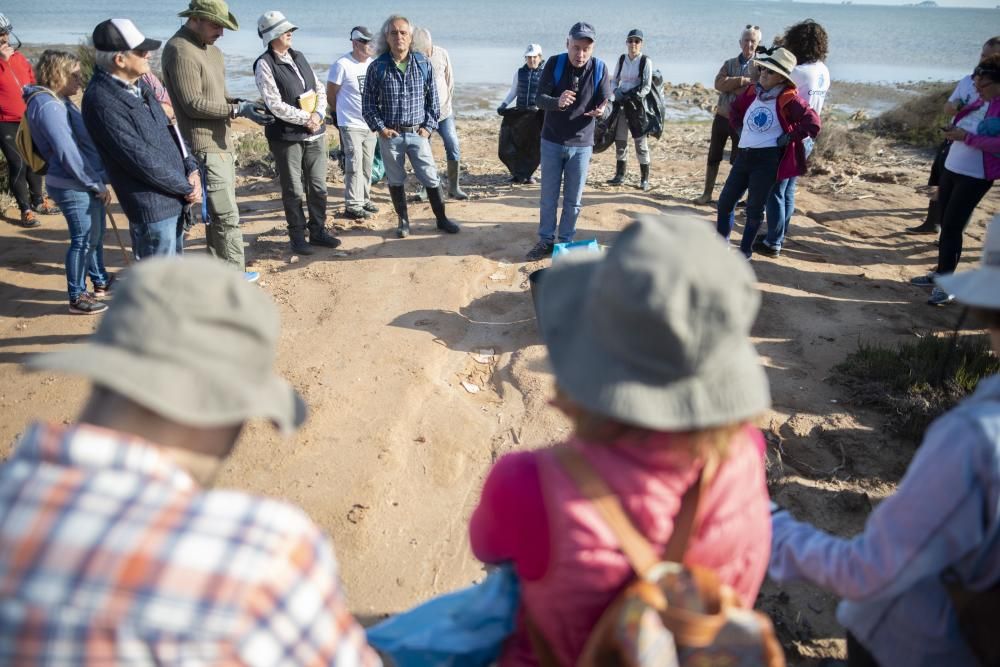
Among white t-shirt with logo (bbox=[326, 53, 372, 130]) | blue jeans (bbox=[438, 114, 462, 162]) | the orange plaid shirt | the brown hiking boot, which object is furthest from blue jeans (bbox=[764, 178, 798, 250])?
the brown hiking boot

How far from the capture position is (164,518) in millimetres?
1000

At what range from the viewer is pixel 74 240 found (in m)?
4.86

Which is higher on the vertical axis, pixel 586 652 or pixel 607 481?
pixel 607 481

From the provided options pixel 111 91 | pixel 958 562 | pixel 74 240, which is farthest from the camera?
pixel 74 240

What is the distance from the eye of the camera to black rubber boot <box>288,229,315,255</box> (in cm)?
631

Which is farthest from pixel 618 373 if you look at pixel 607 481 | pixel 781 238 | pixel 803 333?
pixel 781 238

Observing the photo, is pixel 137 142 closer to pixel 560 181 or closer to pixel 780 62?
pixel 560 181

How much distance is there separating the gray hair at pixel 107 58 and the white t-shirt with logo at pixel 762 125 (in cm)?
465

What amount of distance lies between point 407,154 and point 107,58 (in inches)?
117

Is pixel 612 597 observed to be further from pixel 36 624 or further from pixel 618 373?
pixel 36 624

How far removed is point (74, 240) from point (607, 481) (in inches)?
→ 198

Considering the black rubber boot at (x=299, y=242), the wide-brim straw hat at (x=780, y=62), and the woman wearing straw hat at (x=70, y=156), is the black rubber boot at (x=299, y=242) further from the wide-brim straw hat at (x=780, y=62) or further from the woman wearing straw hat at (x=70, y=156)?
the wide-brim straw hat at (x=780, y=62)

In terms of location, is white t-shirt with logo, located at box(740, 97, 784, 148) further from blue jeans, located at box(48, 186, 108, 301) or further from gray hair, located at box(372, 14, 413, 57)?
blue jeans, located at box(48, 186, 108, 301)

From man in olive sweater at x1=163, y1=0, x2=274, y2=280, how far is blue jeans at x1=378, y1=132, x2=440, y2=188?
1299 mm
